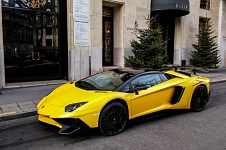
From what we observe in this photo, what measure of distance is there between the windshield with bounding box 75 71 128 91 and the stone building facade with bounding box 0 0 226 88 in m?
5.08

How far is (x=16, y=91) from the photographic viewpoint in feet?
28.1

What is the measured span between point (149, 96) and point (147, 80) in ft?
1.48

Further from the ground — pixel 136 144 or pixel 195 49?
pixel 195 49

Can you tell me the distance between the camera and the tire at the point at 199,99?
245 inches

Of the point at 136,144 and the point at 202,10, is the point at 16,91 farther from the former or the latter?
the point at 202,10

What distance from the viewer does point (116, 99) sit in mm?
4645

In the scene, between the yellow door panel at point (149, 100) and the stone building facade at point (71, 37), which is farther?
the stone building facade at point (71, 37)

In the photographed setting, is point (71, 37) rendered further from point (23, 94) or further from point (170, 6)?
point (170, 6)

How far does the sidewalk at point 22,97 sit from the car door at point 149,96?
9.00ft

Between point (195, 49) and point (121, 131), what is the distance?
13.5 metres

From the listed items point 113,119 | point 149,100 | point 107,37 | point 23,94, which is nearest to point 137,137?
point 113,119

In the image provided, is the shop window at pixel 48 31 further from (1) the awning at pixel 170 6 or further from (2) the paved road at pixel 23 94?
(1) the awning at pixel 170 6

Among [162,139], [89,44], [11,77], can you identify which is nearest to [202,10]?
[89,44]

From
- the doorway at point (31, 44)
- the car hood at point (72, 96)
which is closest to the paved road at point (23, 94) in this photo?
the doorway at point (31, 44)
